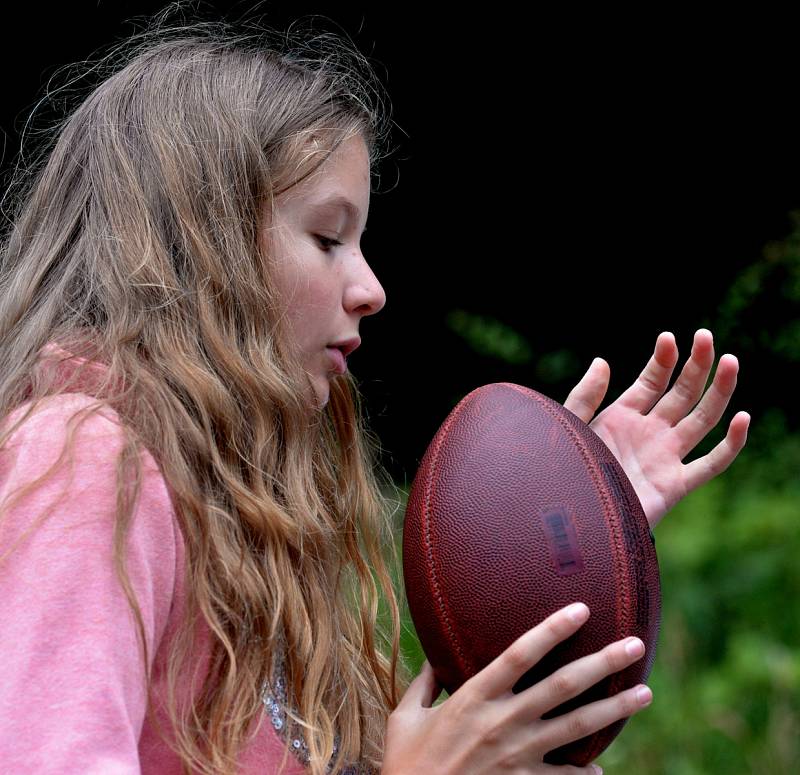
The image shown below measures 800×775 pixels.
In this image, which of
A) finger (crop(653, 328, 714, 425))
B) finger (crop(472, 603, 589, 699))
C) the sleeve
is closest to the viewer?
the sleeve

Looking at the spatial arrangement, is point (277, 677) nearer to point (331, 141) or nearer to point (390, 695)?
point (390, 695)

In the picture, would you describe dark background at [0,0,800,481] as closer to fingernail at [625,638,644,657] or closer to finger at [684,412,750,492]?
finger at [684,412,750,492]

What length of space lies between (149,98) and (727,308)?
144 inches

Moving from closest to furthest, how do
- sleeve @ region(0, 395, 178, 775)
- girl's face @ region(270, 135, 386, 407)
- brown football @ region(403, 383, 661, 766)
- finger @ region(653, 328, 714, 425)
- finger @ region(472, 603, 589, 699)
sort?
sleeve @ region(0, 395, 178, 775), finger @ region(472, 603, 589, 699), brown football @ region(403, 383, 661, 766), girl's face @ region(270, 135, 386, 407), finger @ region(653, 328, 714, 425)

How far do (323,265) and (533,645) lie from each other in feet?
2.15

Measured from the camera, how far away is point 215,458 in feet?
5.34

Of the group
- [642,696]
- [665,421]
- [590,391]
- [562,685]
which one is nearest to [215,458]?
[562,685]

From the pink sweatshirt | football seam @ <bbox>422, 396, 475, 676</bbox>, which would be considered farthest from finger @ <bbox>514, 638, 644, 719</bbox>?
the pink sweatshirt

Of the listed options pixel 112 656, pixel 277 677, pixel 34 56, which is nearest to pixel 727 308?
pixel 34 56

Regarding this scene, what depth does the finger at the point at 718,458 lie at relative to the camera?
7.02ft

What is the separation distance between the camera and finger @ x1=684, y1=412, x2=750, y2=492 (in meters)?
2.14

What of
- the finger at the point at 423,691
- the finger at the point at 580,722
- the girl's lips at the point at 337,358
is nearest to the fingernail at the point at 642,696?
the finger at the point at 580,722

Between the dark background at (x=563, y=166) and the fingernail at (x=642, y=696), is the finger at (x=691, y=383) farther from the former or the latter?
the dark background at (x=563, y=166)

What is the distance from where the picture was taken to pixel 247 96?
1885 millimetres
